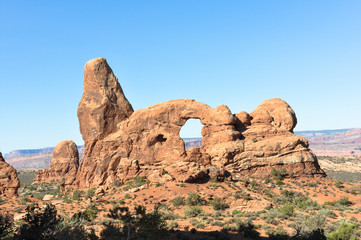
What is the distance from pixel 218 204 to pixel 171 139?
13.8m

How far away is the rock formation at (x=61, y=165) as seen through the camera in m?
73.8

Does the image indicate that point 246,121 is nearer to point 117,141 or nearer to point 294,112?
point 294,112

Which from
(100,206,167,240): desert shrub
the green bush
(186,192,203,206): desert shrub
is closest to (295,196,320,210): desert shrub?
(186,192,203,206): desert shrub

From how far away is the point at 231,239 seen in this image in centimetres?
1995

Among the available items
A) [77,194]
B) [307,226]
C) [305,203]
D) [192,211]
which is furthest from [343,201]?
[77,194]

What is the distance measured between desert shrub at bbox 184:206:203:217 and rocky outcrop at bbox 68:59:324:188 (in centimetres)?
940

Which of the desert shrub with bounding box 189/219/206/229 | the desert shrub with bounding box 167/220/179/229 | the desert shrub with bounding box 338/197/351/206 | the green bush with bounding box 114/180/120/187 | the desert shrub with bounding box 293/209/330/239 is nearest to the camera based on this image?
Result: the desert shrub with bounding box 293/209/330/239

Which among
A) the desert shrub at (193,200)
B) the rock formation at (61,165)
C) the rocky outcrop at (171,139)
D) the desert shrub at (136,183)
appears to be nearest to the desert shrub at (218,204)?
the desert shrub at (193,200)

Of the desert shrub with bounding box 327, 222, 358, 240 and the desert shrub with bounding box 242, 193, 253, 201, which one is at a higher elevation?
the desert shrub with bounding box 242, 193, 253, 201

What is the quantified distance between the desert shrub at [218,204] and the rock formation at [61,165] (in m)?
52.3

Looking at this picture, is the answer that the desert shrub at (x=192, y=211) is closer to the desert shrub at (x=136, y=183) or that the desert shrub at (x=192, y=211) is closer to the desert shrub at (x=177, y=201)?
the desert shrub at (x=177, y=201)

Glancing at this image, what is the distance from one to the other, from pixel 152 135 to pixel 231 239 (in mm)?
23783

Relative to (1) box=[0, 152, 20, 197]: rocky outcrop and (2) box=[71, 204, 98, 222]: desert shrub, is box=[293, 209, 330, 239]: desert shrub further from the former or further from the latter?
(1) box=[0, 152, 20, 197]: rocky outcrop

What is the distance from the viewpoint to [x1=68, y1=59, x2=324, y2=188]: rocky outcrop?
39.6 metres
